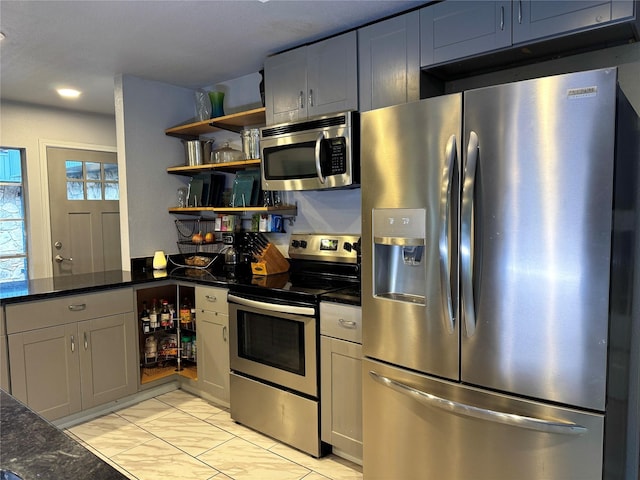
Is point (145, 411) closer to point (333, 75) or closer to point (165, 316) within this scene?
point (165, 316)

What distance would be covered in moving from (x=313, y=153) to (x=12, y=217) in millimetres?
3310

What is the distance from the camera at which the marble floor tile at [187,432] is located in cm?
259

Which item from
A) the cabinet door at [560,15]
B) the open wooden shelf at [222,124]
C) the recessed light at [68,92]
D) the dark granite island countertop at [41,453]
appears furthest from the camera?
the recessed light at [68,92]

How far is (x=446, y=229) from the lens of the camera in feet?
5.50

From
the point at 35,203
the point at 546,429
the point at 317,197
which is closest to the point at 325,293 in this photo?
the point at 317,197

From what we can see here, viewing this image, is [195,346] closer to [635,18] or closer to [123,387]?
[123,387]

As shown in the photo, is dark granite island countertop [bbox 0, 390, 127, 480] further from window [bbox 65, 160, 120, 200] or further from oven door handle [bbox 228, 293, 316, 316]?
window [bbox 65, 160, 120, 200]

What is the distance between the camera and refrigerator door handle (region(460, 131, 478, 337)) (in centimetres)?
161

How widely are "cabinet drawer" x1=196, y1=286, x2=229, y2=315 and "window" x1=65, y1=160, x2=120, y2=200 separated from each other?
2334 mm

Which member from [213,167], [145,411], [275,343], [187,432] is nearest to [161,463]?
[187,432]

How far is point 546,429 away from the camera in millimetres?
1498

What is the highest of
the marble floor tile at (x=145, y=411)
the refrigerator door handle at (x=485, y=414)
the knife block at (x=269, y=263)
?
the knife block at (x=269, y=263)

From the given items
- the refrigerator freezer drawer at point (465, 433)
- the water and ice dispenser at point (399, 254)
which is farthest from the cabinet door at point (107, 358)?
the water and ice dispenser at point (399, 254)

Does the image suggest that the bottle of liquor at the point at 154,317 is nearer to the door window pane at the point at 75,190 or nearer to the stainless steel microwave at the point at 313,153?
the stainless steel microwave at the point at 313,153
